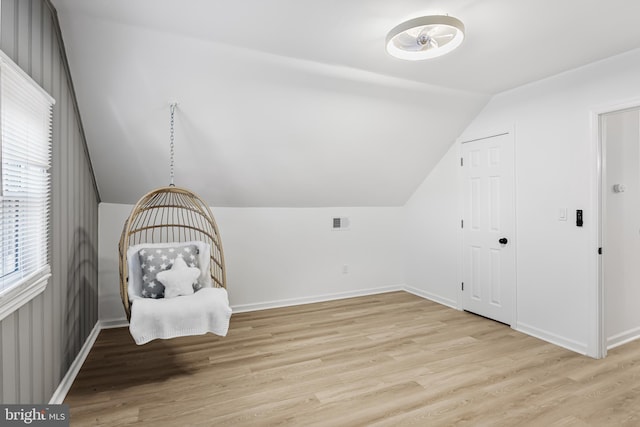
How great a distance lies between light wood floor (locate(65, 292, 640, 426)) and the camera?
217 centimetres

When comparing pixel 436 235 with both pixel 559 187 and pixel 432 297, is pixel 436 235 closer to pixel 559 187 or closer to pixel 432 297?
pixel 432 297

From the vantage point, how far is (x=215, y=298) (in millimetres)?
2666

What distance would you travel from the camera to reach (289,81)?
9.98 feet

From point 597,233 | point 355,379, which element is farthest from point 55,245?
point 597,233

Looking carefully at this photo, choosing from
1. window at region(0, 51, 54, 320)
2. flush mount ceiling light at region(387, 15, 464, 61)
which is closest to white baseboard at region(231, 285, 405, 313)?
window at region(0, 51, 54, 320)

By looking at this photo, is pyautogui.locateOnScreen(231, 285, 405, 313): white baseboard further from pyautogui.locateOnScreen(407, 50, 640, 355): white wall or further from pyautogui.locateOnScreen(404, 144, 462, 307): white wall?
pyautogui.locateOnScreen(407, 50, 640, 355): white wall

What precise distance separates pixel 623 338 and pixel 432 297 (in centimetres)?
191

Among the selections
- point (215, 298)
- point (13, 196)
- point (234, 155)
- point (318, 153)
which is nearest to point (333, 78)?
point (318, 153)

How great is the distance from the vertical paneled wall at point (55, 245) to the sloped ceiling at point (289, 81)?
0.23 m

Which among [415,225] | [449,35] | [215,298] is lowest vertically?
[215,298]

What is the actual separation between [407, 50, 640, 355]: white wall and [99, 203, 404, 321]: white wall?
1.86 meters

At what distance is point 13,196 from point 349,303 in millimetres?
3632

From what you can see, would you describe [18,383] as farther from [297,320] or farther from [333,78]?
[333,78]

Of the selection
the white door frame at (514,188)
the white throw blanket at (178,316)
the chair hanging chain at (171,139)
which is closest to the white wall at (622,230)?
the white door frame at (514,188)
